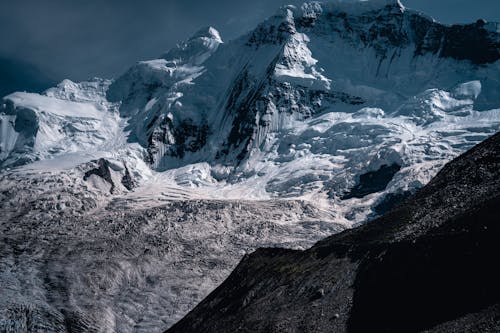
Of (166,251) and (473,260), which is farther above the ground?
(473,260)

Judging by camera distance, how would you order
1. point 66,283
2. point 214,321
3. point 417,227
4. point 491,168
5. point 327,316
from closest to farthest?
1. point 327,316
2. point 417,227
3. point 491,168
4. point 214,321
5. point 66,283

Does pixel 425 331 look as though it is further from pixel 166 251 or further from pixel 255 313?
pixel 166 251

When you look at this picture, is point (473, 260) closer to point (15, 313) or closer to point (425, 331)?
Result: point (425, 331)

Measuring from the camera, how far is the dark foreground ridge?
39531mm

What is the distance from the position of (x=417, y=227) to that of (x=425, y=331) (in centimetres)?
1991

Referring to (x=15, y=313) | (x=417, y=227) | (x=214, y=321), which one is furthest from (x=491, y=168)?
(x=15, y=313)

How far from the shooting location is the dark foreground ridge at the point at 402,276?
A: 39531 millimetres

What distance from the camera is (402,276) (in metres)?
45.2

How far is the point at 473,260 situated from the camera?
4088cm

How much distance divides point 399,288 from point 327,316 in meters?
7.81

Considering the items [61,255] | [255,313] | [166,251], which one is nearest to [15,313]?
[61,255]

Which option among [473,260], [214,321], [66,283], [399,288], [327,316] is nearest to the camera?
[473,260]

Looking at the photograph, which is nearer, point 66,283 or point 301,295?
point 301,295

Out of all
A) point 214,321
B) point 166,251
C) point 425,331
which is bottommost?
point 166,251
